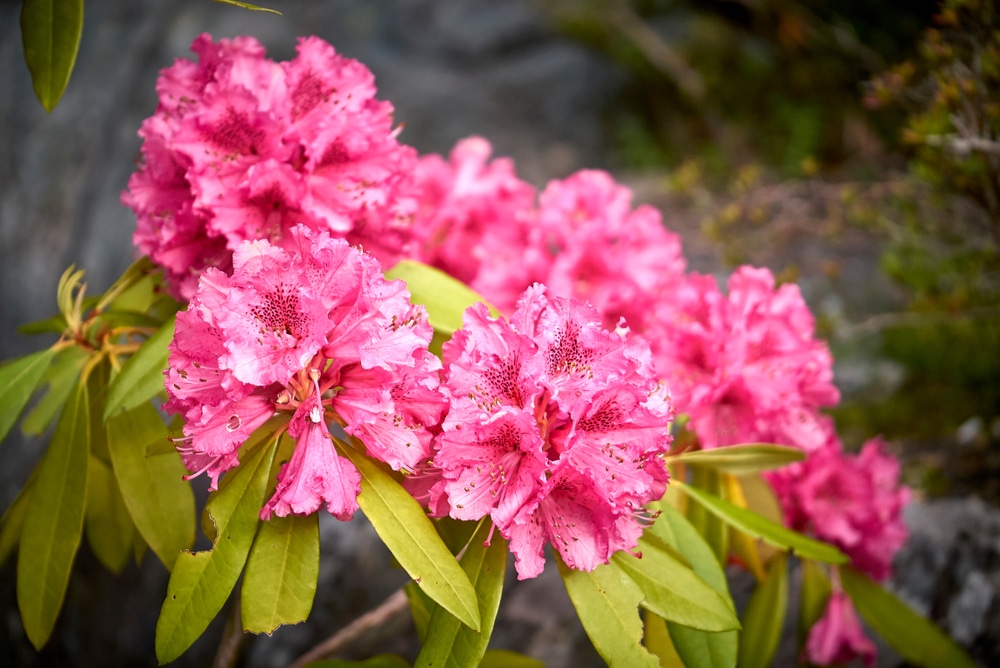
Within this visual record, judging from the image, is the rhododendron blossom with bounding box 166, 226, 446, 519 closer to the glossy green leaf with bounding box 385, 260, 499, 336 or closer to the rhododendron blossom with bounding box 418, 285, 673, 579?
the rhododendron blossom with bounding box 418, 285, 673, 579

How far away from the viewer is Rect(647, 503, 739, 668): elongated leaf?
2.75 feet

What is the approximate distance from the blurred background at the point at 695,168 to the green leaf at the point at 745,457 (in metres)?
0.55

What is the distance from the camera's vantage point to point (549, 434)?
0.72 m

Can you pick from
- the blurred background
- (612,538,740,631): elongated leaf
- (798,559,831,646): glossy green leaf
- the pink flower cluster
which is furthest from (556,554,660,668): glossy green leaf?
the blurred background

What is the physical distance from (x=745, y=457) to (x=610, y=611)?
31 cm

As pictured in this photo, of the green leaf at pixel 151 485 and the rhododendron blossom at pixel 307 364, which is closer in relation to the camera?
the rhododendron blossom at pixel 307 364

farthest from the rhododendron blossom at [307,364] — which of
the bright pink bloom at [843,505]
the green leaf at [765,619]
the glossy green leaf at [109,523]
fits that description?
the bright pink bloom at [843,505]

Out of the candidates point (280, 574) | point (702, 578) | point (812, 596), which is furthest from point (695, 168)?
point (280, 574)

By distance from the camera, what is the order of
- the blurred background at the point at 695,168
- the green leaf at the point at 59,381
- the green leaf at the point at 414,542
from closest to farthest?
1. the green leaf at the point at 414,542
2. the green leaf at the point at 59,381
3. the blurred background at the point at 695,168

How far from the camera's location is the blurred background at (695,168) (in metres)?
1.40

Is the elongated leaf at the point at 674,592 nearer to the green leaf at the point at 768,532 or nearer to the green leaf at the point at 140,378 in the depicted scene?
A: the green leaf at the point at 768,532

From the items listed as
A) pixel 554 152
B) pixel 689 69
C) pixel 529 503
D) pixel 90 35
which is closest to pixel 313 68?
pixel 529 503

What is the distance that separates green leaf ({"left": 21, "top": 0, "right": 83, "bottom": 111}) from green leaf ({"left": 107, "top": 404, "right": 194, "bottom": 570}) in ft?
1.22

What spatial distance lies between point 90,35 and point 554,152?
203cm
